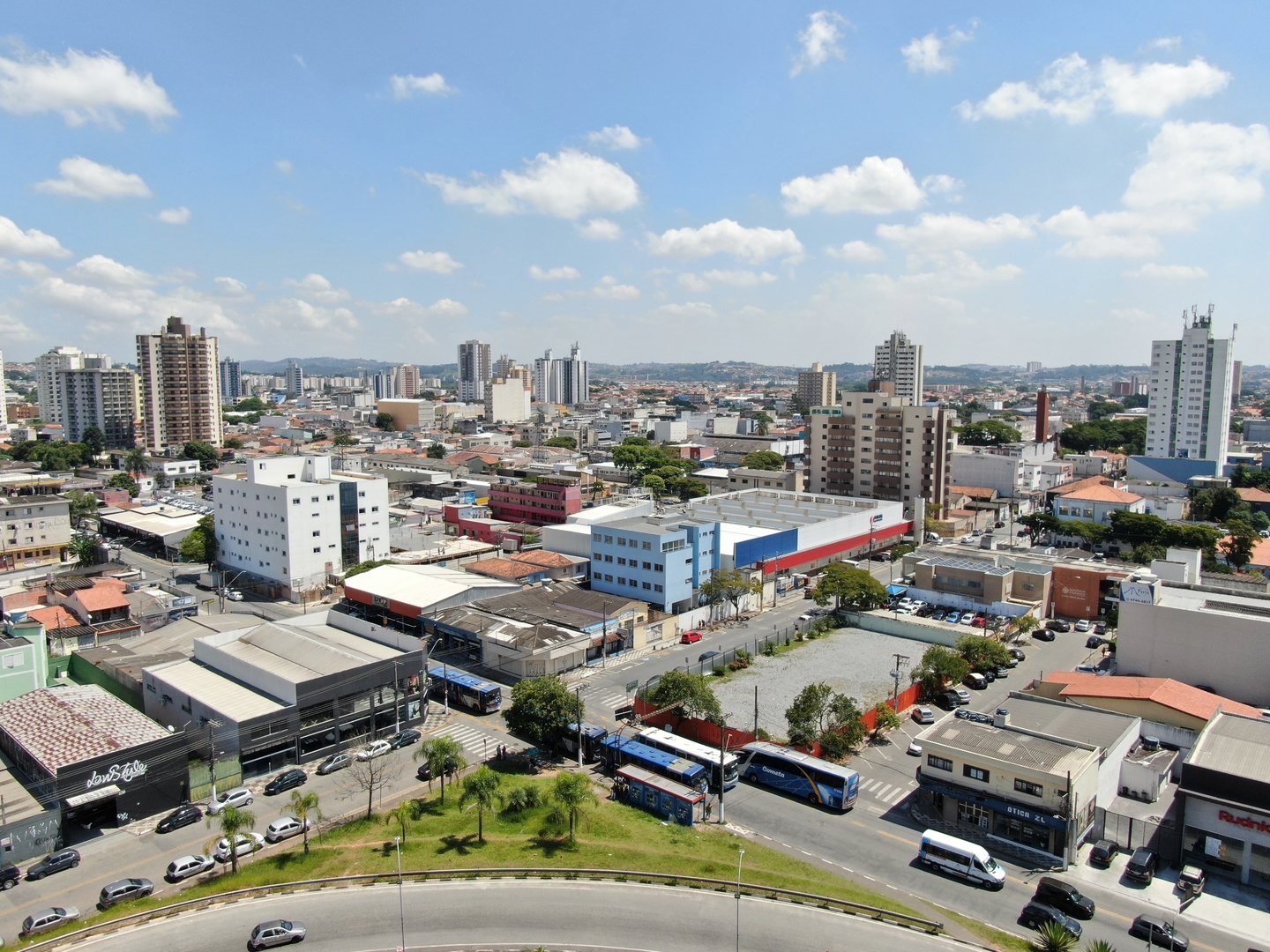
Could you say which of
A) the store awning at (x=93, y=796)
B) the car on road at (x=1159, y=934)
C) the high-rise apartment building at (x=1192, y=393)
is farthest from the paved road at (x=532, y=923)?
the high-rise apartment building at (x=1192, y=393)

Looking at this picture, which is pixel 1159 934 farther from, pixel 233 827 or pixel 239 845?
pixel 239 845

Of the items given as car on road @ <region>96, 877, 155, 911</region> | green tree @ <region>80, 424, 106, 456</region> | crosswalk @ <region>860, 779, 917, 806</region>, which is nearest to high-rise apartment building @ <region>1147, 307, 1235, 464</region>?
crosswalk @ <region>860, 779, 917, 806</region>

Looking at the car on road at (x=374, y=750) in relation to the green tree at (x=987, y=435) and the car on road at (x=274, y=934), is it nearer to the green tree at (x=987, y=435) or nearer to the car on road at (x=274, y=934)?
the car on road at (x=274, y=934)

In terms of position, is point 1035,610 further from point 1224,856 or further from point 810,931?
point 810,931

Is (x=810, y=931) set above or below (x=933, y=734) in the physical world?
below

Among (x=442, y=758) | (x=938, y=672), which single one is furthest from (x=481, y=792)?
(x=938, y=672)

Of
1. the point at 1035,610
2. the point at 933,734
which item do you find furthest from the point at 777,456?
the point at 933,734
